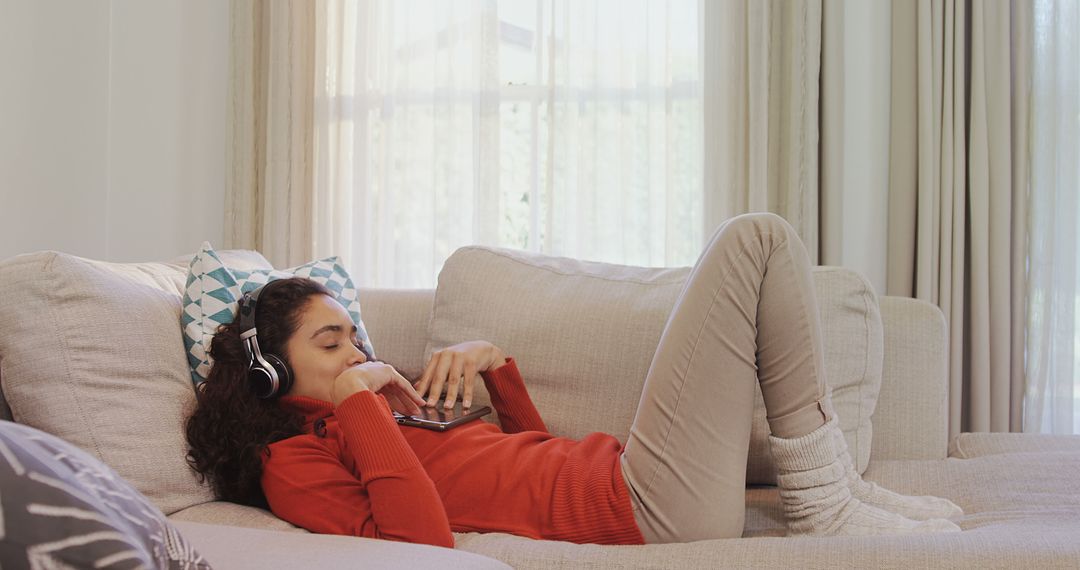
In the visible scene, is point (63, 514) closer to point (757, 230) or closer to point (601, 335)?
point (757, 230)

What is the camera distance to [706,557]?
1.23 metres

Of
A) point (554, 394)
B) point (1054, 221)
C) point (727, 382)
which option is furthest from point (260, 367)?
point (1054, 221)

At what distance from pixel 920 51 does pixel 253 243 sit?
7.45ft

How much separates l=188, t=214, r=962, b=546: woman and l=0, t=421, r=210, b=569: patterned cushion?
72cm

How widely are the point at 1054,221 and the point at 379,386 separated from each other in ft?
7.04

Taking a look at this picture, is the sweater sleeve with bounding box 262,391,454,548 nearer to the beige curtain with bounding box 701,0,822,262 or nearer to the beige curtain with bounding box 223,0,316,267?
the beige curtain with bounding box 701,0,822,262

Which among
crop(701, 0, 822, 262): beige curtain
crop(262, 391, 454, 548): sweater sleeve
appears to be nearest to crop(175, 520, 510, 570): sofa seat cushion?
crop(262, 391, 454, 548): sweater sleeve

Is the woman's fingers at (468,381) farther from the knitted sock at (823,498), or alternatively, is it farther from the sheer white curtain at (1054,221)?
the sheer white curtain at (1054,221)

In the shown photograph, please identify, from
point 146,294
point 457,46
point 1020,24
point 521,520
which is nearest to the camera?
point 521,520

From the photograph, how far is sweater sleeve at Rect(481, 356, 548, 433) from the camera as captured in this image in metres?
1.74

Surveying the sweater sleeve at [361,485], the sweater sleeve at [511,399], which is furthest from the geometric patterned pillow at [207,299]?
the sweater sleeve at [511,399]

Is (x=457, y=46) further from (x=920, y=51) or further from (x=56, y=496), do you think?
(x=56, y=496)

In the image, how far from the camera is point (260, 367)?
1.52 m

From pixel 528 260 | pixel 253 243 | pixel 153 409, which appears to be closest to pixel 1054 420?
pixel 528 260
